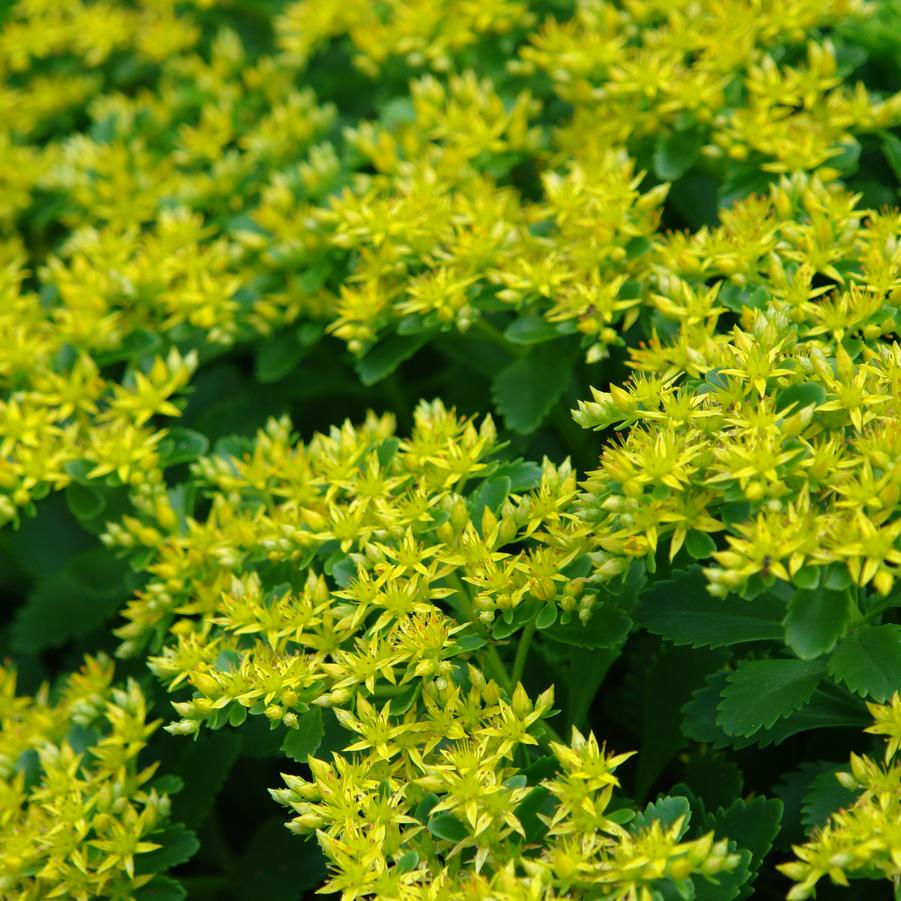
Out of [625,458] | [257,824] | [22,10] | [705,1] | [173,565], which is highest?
[22,10]

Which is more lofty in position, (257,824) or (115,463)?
(115,463)

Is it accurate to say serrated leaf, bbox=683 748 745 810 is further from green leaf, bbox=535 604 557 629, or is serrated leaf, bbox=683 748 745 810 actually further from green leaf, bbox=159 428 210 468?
green leaf, bbox=159 428 210 468

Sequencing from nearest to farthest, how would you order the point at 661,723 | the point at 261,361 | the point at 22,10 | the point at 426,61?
1. the point at 661,723
2. the point at 261,361
3. the point at 426,61
4. the point at 22,10

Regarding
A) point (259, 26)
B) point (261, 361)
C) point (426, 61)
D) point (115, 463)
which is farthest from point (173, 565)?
point (259, 26)

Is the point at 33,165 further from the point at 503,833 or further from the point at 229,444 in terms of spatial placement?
the point at 503,833

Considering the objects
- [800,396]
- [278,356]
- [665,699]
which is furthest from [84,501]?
[800,396]

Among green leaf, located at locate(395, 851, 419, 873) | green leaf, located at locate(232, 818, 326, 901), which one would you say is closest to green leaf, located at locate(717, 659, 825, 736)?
green leaf, located at locate(395, 851, 419, 873)

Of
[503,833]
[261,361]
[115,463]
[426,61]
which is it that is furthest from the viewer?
[426,61]

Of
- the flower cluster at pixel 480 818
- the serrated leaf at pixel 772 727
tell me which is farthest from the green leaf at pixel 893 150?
the flower cluster at pixel 480 818
